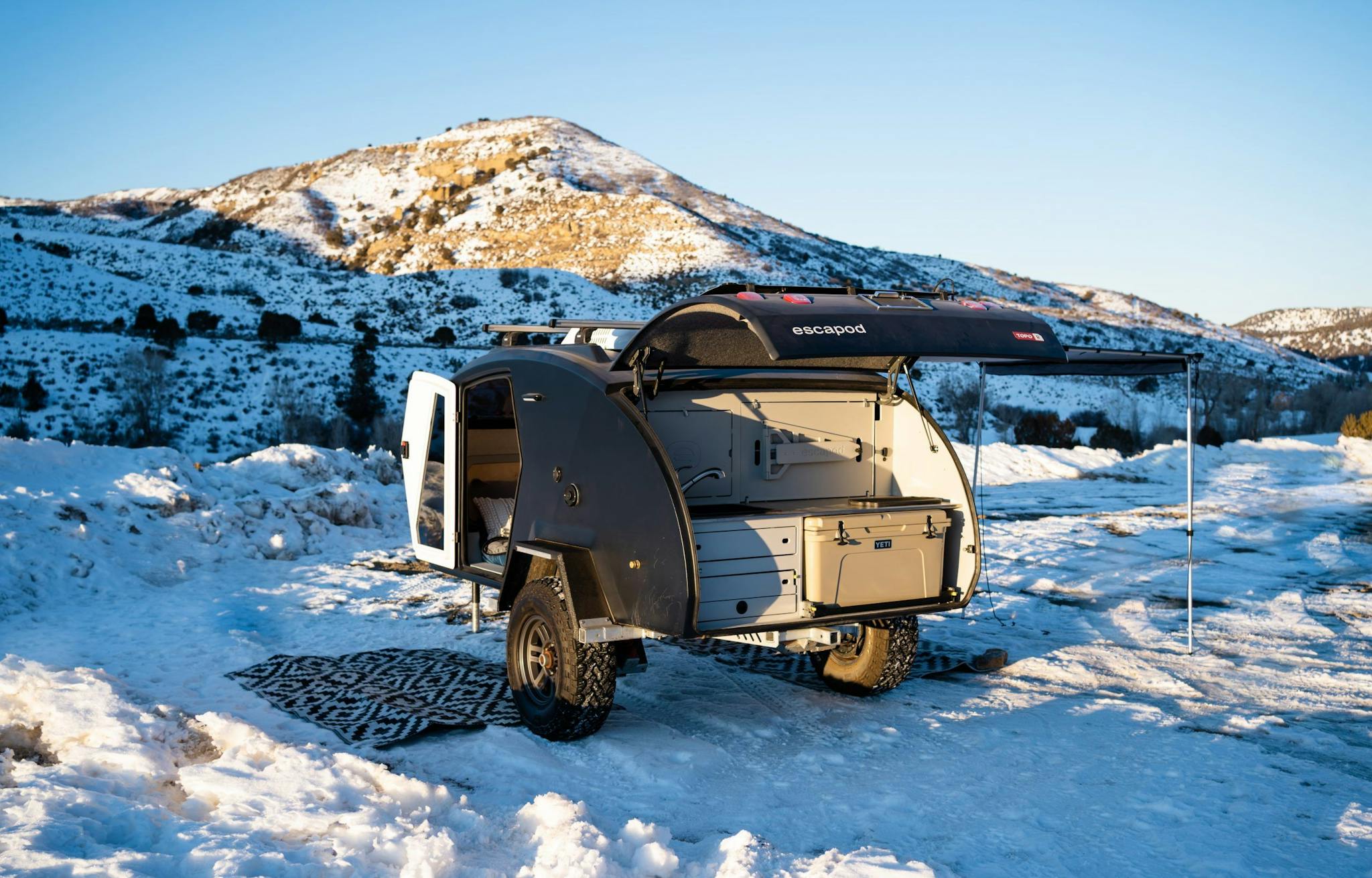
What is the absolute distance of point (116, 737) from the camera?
5.61 metres

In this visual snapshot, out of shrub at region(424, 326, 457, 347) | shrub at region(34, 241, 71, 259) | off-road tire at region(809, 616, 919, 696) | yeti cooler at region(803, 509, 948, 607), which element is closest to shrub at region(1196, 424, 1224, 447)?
shrub at region(424, 326, 457, 347)

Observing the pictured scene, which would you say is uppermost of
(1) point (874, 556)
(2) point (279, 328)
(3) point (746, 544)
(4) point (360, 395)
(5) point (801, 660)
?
(2) point (279, 328)

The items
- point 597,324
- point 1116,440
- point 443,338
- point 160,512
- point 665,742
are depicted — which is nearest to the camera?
point 665,742

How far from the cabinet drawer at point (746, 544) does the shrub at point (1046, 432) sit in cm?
3186

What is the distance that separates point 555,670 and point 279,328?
127 feet

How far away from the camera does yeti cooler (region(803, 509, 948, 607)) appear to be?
6.49 m

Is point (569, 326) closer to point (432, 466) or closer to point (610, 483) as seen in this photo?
point (432, 466)

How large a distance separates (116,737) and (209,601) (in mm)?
5316

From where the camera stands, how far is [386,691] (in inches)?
299

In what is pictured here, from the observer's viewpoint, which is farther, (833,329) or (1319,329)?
(1319,329)


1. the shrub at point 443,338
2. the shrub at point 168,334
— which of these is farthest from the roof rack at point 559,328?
the shrub at point 443,338

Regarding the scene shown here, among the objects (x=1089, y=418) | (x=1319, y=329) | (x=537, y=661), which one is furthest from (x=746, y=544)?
(x=1319, y=329)

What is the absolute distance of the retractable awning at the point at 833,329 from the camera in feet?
18.9

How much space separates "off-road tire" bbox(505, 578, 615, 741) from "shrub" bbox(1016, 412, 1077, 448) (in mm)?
32029
